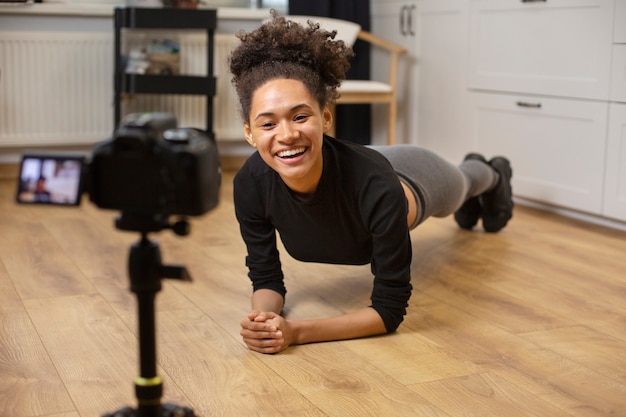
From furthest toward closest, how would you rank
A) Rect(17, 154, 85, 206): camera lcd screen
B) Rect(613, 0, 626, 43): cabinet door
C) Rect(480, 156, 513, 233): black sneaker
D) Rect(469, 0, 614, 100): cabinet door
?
Rect(469, 0, 614, 100): cabinet door, Rect(613, 0, 626, 43): cabinet door, Rect(480, 156, 513, 233): black sneaker, Rect(17, 154, 85, 206): camera lcd screen

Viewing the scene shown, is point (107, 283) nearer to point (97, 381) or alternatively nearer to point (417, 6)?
point (97, 381)

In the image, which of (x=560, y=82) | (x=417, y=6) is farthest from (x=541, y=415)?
(x=417, y=6)

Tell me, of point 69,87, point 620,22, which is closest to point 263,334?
point 620,22

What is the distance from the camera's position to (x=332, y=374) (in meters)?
1.53

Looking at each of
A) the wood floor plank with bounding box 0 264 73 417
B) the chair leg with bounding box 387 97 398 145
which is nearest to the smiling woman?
the wood floor plank with bounding box 0 264 73 417

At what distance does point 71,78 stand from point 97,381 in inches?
104

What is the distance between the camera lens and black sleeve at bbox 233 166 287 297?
5.93 ft

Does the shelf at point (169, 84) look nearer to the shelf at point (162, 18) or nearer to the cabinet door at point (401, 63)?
the shelf at point (162, 18)

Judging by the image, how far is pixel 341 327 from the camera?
1.71 metres

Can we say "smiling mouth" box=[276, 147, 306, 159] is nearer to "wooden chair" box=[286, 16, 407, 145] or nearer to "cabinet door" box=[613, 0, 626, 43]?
"cabinet door" box=[613, 0, 626, 43]

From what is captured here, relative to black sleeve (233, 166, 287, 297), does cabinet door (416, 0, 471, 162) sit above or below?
above

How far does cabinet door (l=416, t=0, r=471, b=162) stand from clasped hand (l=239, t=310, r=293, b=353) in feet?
7.18

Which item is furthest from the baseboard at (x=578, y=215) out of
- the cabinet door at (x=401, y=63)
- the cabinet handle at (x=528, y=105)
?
the cabinet door at (x=401, y=63)

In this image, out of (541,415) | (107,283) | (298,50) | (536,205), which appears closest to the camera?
(541,415)
